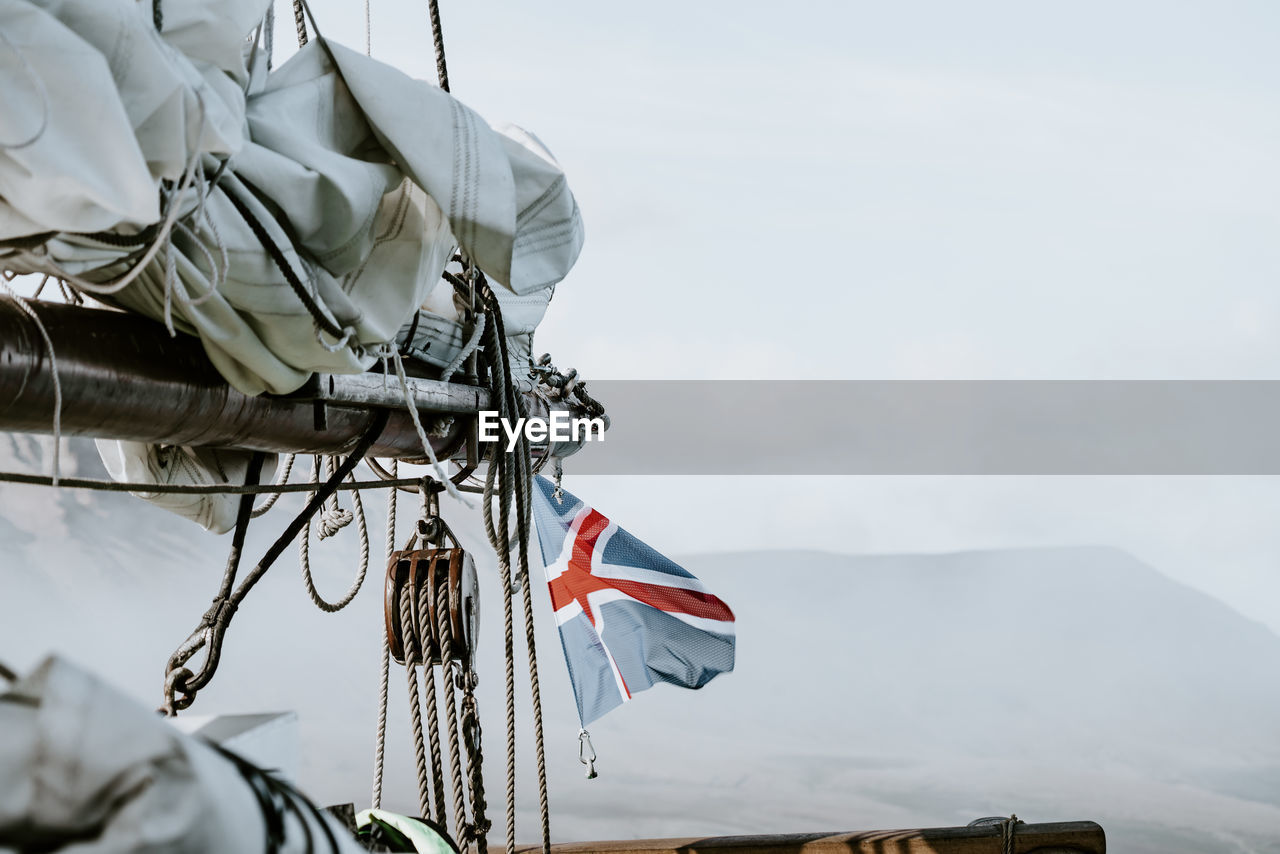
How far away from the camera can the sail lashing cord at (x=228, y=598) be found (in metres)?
1.82

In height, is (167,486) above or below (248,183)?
below

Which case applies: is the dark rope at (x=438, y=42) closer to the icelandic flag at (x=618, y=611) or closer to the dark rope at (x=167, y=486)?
the dark rope at (x=167, y=486)

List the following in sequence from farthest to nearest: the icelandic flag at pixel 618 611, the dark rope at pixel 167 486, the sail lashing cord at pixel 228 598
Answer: the icelandic flag at pixel 618 611
the sail lashing cord at pixel 228 598
the dark rope at pixel 167 486

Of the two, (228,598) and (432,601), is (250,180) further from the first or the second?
(432,601)

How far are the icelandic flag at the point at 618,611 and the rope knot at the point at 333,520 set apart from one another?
95 centimetres

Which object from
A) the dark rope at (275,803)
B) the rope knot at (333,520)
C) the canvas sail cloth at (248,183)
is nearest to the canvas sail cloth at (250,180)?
the canvas sail cloth at (248,183)

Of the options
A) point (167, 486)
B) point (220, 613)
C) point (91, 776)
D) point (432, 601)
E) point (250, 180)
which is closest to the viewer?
point (91, 776)

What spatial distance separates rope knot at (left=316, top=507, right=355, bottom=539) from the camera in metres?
2.46

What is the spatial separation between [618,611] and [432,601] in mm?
1226

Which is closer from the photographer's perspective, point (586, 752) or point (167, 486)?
point (167, 486)

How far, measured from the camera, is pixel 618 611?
3.42 meters

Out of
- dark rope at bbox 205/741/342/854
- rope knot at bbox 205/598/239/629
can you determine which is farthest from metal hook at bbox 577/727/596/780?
dark rope at bbox 205/741/342/854

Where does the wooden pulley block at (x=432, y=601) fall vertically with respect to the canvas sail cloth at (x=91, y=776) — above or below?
above

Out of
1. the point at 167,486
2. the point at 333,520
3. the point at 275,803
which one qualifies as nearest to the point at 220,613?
the point at 167,486
